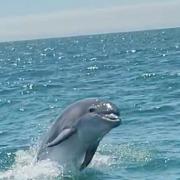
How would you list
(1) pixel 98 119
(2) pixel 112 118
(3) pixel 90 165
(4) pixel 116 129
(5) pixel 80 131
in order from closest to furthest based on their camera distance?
(2) pixel 112 118, (1) pixel 98 119, (5) pixel 80 131, (3) pixel 90 165, (4) pixel 116 129

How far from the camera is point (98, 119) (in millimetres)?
15867

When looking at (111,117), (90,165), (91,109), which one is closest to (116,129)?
(90,165)

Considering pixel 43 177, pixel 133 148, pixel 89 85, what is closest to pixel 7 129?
pixel 133 148

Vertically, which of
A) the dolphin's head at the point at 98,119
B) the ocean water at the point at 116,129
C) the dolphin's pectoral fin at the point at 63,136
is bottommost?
the ocean water at the point at 116,129

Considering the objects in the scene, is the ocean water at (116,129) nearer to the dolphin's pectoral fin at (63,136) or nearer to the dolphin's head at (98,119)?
the dolphin's pectoral fin at (63,136)

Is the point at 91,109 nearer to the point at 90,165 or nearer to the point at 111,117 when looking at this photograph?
the point at 111,117

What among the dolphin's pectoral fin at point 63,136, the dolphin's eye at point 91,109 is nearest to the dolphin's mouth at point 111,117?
the dolphin's eye at point 91,109

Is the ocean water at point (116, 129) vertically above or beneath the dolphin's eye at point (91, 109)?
beneath

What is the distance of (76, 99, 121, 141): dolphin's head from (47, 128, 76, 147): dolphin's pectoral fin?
27 cm

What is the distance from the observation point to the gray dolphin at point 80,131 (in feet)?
51.9

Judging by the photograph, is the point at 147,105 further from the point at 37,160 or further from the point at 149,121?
the point at 37,160

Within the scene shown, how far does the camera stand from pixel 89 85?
42781 millimetres

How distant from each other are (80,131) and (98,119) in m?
0.62

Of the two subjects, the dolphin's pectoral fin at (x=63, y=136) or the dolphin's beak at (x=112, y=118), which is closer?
the dolphin's beak at (x=112, y=118)
